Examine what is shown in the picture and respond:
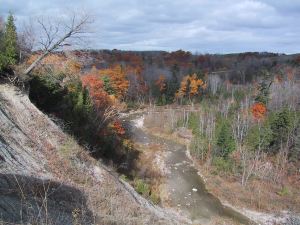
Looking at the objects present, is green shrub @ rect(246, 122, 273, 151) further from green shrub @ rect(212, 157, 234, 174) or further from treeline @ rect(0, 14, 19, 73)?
treeline @ rect(0, 14, 19, 73)

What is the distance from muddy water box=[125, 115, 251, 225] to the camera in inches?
1503

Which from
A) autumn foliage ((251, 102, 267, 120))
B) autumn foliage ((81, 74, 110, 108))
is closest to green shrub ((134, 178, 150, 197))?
autumn foliage ((81, 74, 110, 108))

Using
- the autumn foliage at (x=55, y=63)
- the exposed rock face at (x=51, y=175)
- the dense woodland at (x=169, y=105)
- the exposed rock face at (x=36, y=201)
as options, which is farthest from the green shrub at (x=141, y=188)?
the exposed rock face at (x=36, y=201)

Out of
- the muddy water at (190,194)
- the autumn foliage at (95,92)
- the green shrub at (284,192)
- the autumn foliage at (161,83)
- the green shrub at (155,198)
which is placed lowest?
the green shrub at (284,192)

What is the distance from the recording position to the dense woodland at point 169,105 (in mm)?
27133

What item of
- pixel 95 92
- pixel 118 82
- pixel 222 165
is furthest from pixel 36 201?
pixel 118 82

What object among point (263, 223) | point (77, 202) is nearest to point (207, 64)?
point (263, 223)

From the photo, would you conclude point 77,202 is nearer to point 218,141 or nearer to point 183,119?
point 218,141

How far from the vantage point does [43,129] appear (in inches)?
925

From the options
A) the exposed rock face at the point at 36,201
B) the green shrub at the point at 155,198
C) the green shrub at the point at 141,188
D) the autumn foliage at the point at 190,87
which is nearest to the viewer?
the exposed rock face at the point at 36,201

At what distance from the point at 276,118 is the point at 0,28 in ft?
150

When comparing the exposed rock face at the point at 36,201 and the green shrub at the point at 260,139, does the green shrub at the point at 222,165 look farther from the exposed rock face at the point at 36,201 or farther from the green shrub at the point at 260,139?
the exposed rock face at the point at 36,201

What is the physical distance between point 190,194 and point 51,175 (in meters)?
26.7

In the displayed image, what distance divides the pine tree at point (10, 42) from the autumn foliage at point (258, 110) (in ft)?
185
